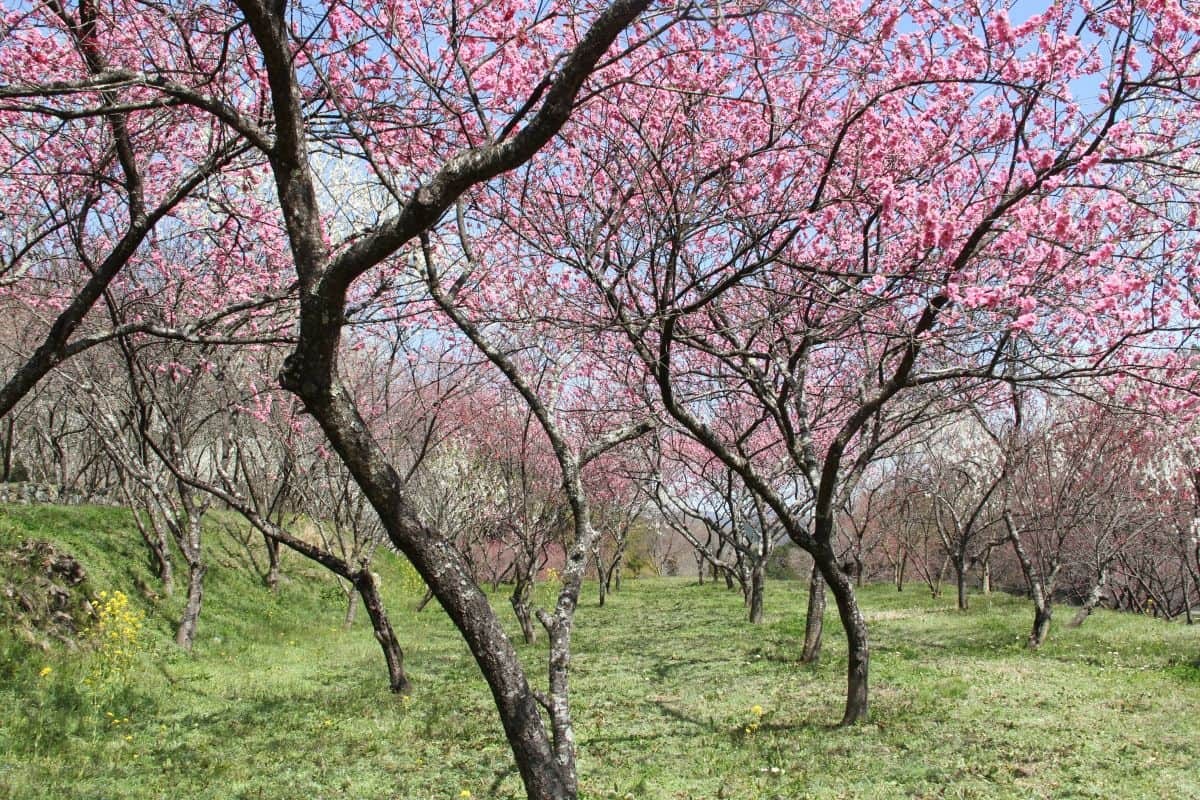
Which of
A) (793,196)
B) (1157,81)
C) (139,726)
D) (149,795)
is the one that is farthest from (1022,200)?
(139,726)

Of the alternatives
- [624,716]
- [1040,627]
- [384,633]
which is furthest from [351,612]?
[1040,627]

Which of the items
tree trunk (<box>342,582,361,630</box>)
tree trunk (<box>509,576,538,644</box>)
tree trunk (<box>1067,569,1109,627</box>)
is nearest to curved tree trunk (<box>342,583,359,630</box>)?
tree trunk (<box>342,582,361,630</box>)

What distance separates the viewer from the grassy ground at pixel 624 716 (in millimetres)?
6512

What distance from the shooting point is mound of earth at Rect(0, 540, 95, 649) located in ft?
33.0

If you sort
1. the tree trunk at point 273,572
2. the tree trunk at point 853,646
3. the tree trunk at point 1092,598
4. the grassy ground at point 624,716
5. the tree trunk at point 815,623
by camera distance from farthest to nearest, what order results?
the tree trunk at point 273,572 → the tree trunk at point 1092,598 → the tree trunk at point 815,623 → the tree trunk at point 853,646 → the grassy ground at point 624,716

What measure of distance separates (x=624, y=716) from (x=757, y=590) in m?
8.20

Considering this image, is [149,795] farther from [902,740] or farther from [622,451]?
[622,451]

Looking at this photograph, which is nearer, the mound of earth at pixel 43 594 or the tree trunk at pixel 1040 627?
the mound of earth at pixel 43 594

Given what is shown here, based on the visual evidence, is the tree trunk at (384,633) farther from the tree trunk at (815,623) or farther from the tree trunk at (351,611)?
the tree trunk at (351,611)

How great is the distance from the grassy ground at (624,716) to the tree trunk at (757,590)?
1.61m

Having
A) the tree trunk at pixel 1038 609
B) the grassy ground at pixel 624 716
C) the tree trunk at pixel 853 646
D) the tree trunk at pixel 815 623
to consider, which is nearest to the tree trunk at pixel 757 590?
the grassy ground at pixel 624 716

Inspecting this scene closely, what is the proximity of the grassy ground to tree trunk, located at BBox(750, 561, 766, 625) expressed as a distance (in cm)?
161

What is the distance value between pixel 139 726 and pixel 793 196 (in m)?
8.77

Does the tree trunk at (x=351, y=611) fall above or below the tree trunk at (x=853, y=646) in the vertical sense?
→ below
